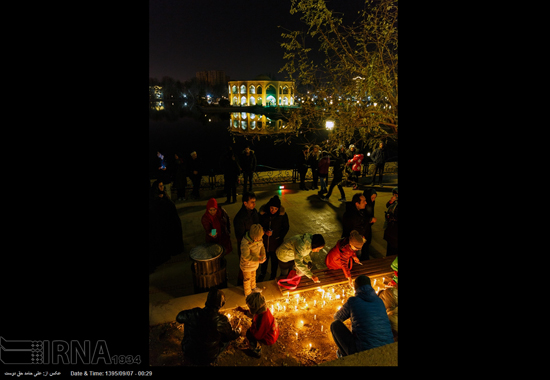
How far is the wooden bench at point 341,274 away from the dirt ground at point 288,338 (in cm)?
15

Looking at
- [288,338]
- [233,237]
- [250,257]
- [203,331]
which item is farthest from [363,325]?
[233,237]

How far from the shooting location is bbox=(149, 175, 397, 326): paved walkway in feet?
15.0

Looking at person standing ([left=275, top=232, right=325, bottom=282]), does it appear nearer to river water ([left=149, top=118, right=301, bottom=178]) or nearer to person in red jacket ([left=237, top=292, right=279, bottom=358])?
person in red jacket ([left=237, top=292, right=279, bottom=358])

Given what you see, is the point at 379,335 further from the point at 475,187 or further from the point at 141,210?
the point at 141,210

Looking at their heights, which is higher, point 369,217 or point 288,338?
point 369,217

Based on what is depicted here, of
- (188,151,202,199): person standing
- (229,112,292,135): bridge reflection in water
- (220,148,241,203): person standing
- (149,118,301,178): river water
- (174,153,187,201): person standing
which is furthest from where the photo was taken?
(229,112,292,135): bridge reflection in water

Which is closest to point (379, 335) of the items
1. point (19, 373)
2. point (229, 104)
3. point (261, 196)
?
point (19, 373)

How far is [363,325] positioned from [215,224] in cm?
324

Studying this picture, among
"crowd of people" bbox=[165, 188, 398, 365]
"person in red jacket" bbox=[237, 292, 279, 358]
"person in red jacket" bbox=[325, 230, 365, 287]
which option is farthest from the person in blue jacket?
"person in red jacket" bbox=[325, 230, 365, 287]

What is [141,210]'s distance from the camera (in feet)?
5.40

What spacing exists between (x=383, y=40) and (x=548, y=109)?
5714 millimetres

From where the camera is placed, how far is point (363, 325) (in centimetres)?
332

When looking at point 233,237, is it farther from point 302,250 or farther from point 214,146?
point 214,146

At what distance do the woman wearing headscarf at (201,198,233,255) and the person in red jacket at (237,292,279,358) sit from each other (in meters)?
2.01
